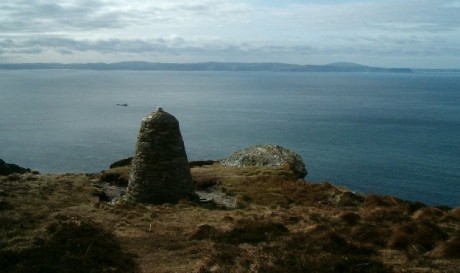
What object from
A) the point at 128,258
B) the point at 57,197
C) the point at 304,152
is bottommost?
the point at 304,152

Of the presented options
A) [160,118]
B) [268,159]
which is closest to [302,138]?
[268,159]

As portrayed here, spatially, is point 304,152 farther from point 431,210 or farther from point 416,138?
point 431,210

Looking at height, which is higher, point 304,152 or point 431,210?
point 431,210

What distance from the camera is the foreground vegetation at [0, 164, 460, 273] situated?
39.3 ft

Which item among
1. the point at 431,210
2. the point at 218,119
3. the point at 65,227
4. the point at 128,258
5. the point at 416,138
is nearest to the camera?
the point at 128,258

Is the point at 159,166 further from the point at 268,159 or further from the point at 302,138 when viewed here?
the point at 302,138

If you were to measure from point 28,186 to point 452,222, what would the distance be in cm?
2153

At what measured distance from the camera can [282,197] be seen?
25.6 metres

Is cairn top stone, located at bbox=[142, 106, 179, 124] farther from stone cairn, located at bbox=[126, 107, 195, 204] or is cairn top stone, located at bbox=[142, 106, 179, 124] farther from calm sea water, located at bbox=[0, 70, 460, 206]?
calm sea water, located at bbox=[0, 70, 460, 206]

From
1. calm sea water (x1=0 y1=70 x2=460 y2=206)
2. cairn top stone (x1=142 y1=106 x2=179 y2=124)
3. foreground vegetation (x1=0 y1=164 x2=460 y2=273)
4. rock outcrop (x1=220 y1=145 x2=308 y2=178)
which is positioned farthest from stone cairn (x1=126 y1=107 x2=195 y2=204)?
calm sea water (x1=0 y1=70 x2=460 y2=206)

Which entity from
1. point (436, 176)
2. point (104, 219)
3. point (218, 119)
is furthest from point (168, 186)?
point (218, 119)

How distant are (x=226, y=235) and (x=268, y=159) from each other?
77.4 feet

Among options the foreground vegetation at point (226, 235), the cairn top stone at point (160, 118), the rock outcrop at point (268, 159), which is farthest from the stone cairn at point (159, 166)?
the rock outcrop at point (268, 159)

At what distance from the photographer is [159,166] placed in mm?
24453
